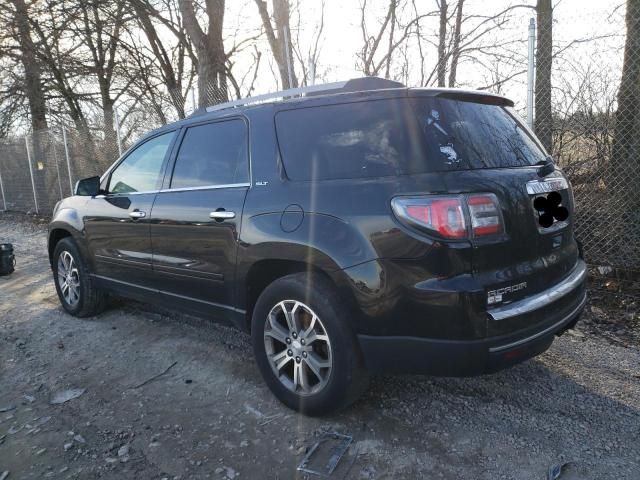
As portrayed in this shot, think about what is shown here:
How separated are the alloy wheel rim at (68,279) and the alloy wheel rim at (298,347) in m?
2.74

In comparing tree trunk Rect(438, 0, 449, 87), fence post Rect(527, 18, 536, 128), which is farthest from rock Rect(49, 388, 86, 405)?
tree trunk Rect(438, 0, 449, 87)

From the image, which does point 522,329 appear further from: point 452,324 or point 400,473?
point 400,473

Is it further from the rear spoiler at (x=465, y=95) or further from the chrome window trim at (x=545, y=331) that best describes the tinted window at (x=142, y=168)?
the chrome window trim at (x=545, y=331)

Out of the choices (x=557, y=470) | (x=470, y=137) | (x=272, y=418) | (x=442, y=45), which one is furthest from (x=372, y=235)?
(x=442, y=45)

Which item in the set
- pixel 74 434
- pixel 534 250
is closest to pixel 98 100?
pixel 74 434

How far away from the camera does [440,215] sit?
2252 millimetres

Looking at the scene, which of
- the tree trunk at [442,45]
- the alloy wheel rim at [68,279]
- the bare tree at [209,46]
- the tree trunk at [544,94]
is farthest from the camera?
the bare tree at [209,46]

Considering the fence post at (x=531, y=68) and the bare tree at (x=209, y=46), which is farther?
the bare tree at (x=209, y=46)

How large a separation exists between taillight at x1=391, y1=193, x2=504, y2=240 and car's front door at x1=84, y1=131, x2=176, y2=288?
228 centimetres

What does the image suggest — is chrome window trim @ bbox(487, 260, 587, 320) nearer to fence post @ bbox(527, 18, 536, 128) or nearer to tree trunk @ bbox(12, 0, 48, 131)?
fence post @ bbox(527, 18, 536, 128)

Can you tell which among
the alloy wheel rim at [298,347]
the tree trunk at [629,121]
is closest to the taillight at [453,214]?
the alloy wheel rim at [298,347]

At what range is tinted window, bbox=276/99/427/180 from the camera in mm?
2451

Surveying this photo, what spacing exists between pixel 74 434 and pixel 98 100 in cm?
1626

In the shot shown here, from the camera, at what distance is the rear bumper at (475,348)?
7.47 feet
